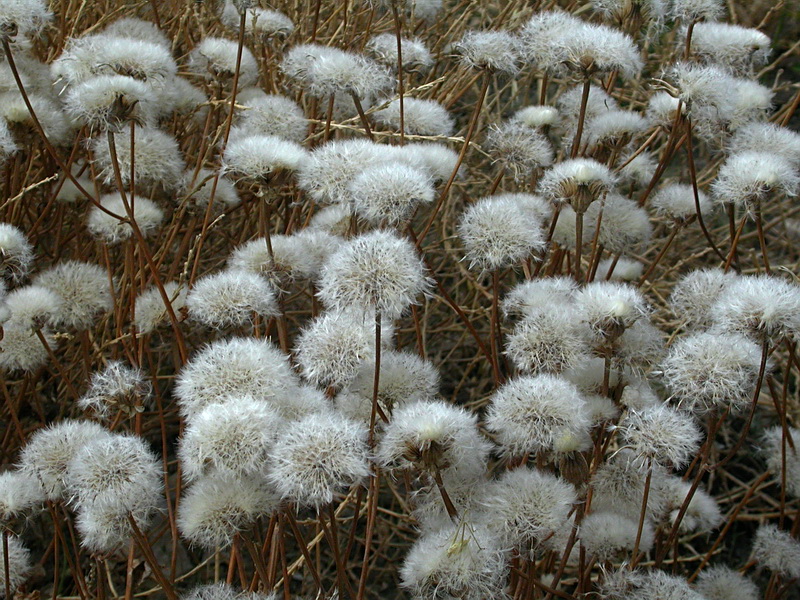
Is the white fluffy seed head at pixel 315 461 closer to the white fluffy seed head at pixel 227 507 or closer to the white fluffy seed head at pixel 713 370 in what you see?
the white fluffy seed head at pixel 227 507

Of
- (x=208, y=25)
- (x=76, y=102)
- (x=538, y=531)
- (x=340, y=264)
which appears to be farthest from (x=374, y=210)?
(x=208, y=25)

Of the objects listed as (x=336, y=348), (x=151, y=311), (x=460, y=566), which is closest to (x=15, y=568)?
(x=151, y=311)

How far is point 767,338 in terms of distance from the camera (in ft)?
4.36

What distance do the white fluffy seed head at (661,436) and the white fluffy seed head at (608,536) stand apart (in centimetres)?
15

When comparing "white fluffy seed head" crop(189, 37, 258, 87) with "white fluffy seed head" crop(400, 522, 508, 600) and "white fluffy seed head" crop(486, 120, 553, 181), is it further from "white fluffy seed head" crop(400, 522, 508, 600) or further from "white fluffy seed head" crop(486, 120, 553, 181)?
"white fluffy seed head" crop(400, 522, 508, 600)

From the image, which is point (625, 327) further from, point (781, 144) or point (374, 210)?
point (781, 144)

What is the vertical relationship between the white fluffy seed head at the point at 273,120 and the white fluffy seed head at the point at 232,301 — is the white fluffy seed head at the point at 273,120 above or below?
above

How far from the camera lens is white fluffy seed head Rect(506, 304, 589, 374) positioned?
55.4 inches

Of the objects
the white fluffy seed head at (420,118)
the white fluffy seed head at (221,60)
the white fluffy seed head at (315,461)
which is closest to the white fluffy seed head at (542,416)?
the white fluffy seed head at (315,461)

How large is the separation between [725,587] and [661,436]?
636 mm

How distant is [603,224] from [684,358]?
21.2 inches

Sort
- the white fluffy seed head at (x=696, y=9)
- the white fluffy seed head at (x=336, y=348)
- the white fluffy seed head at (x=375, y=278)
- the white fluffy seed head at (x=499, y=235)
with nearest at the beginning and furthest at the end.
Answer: the white fluffy seed head at (x=375, y=278)
the white fluffy seed head at (x=336, y=348)
the white fluffy seed head at (x=499, y=235)
the white fluffy seed head at (x=696, y=9)

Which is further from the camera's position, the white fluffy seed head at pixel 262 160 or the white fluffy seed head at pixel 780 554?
the white fluffy seed head at pixel 780 554

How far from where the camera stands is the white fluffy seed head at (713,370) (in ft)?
4.18
